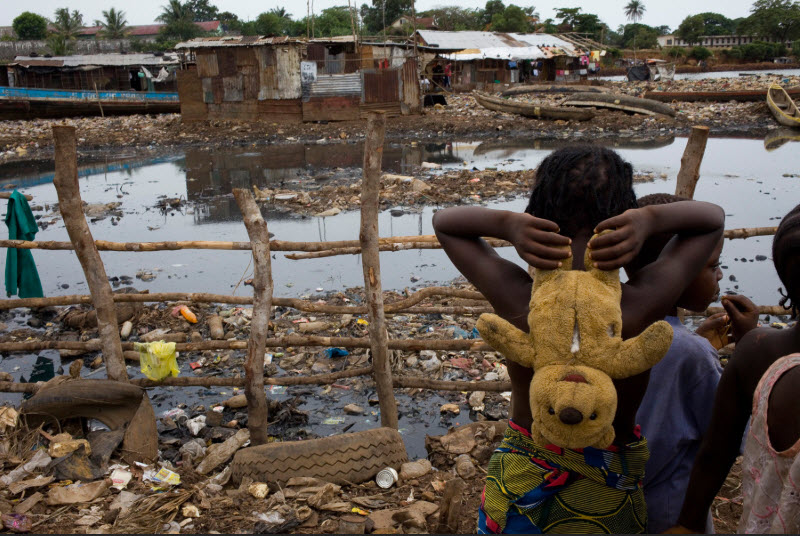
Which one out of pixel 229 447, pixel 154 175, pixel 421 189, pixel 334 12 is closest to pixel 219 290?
pixel 229 447

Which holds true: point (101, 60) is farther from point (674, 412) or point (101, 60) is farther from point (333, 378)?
point (674, 412)

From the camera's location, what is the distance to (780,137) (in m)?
18.3

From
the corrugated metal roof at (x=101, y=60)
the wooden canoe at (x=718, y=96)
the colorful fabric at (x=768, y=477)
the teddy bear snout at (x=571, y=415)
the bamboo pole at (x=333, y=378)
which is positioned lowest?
the bamboo pole at (x=333, y=378)

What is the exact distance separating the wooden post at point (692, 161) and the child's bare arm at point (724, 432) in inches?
92.6

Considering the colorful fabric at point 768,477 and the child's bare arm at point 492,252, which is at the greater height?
the child's bare arm at point 492,252

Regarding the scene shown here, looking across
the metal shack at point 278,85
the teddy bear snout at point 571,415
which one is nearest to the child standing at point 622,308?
the teddy bear snout at point 571,415

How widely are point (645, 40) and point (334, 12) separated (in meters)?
33.5

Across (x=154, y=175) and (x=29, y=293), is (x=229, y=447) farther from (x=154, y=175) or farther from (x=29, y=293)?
(x=154, y=175)

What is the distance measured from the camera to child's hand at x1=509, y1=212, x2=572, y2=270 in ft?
4.13

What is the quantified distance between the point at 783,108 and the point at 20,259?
23.9m

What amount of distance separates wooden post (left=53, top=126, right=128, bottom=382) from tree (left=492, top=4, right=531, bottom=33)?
50.3 metres

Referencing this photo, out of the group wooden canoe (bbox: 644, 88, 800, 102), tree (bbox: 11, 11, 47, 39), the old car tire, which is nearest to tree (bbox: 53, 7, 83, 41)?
tree (bbox: 11, 11, 47, 39)

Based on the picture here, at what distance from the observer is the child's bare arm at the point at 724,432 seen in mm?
1299

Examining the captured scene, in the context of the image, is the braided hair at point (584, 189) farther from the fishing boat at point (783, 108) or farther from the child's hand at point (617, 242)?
the fishing boat at point (783, 108)
